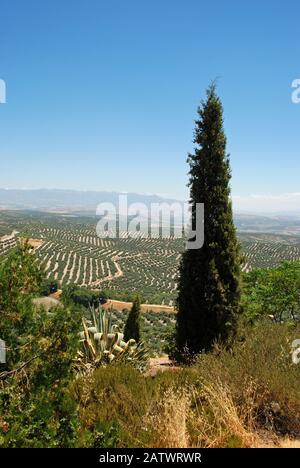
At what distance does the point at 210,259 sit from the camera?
35.7 ft

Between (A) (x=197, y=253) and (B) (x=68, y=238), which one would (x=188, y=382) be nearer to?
(A) (x=197, y=253)

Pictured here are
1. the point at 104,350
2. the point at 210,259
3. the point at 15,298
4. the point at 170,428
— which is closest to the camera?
the point at 170,428

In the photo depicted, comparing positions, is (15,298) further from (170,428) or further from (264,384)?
(264,384)

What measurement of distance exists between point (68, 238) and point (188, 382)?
12547 centimetres

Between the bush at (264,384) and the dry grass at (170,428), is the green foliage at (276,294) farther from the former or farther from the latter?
the dry grass at (170,428)

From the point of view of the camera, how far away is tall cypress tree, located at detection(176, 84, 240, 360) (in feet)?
35.0

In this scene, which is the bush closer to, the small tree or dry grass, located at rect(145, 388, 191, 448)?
dry grass, located at rect(145, 388, 191, 448)

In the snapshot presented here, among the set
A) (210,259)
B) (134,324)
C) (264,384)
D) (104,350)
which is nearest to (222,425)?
(264,384)

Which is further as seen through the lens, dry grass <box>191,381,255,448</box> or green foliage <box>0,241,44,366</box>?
green foliage <box>0,241,44,366</box>

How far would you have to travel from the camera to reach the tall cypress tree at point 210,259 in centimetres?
1068

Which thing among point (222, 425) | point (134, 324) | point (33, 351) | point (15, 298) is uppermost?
point (15, 298)

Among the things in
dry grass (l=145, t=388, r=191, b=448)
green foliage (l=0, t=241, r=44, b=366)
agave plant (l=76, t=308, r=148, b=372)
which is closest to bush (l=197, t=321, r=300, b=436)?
dry grass (l=145, t=388, r=191, b=448)

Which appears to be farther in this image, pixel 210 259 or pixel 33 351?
pixel 210 259

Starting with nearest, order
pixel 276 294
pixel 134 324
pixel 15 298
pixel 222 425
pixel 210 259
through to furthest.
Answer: pixel 222 425 < pixel 15 298 < pixel 210 259 < pixel 276 294 < pixel 134 324
